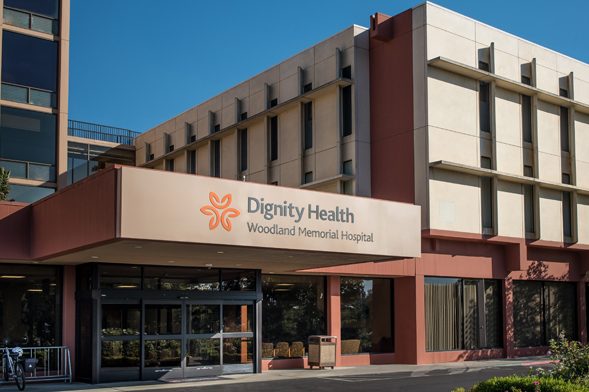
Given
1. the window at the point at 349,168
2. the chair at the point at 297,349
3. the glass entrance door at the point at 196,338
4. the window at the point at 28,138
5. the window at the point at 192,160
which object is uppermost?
the window at the point at 192,160

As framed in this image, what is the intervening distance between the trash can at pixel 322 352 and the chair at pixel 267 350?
1325mm

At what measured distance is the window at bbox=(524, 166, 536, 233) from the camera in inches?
1061

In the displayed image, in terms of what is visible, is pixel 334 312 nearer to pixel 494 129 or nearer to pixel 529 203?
pixel 494 129

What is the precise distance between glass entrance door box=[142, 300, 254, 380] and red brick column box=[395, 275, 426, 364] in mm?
6955

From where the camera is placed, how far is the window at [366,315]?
75.7 ft

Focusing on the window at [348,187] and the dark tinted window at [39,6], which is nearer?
the dark tinted window at [39,6]

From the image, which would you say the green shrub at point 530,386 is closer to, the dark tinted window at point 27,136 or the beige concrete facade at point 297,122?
the beige concrete facade at point 297,122

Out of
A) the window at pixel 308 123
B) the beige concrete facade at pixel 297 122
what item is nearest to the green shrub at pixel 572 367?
the beige concrete facade at pixel 297 122

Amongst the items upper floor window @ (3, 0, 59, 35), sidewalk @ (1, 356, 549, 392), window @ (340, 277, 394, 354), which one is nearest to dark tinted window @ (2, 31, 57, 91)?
upper floor window @ (3, 0, 59, 35)

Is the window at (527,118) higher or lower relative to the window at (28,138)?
higher

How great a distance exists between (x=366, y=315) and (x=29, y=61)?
653 inches

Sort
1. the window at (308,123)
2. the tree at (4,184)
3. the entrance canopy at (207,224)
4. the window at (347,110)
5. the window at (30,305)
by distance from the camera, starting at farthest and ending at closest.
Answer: the window at (308,123), the window at (347,110), the tree at (4,184), the window at (30,305), the entrance canopy at (207,224)

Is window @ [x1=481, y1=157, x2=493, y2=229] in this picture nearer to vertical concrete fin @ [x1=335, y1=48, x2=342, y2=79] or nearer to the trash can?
vertical concrete fin @ [x1=335, y1=48, x2=342, y2=79]

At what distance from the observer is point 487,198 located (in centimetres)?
2559
